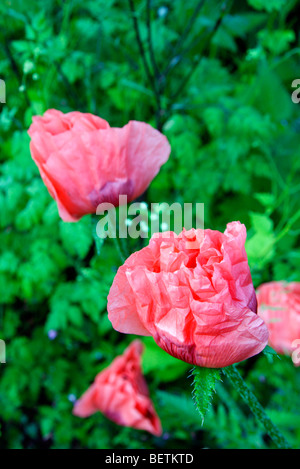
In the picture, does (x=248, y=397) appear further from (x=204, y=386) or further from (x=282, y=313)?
(x=282, y=313)

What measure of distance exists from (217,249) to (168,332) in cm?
9

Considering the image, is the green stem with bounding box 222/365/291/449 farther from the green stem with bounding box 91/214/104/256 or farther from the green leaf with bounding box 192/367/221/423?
the green stem with bounding box 91/214/104/256

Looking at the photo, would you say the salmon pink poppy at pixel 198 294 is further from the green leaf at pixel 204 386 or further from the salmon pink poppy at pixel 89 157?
the salmon pink poppy at pixel 89 157

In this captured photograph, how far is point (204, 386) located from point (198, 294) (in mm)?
81

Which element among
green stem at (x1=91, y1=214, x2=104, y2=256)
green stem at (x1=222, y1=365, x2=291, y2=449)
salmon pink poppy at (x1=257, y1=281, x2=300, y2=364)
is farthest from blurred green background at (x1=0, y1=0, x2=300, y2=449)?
green stem at (x1=222, y1=365, x2=291, y2=449)

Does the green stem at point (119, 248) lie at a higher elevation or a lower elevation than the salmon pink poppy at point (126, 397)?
higher

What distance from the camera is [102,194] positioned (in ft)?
1.90

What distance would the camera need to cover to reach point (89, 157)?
21.9 inches

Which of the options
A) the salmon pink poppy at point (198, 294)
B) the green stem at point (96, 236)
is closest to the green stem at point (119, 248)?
the green stem at point (96, 236)

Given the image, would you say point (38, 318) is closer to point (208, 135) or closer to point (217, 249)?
point (208, 135)

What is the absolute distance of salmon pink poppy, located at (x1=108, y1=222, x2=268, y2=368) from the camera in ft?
1.37

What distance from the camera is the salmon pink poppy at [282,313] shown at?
830mm

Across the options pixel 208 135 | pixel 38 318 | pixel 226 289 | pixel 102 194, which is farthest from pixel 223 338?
pixel 208 135

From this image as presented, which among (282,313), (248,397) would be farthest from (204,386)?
(282,313)
